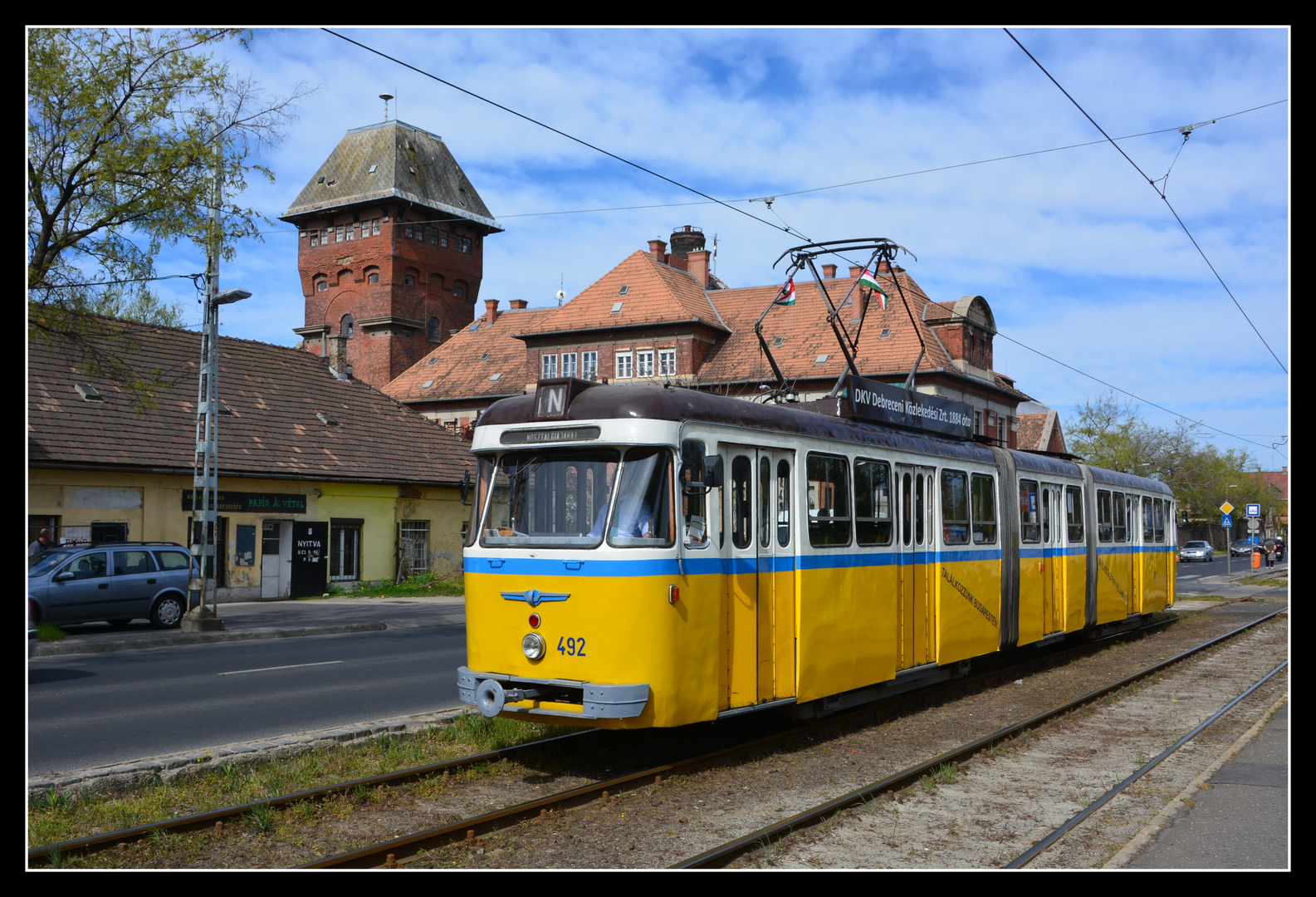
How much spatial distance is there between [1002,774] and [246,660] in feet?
38.1

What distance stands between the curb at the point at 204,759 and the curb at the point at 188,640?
9.75 metres

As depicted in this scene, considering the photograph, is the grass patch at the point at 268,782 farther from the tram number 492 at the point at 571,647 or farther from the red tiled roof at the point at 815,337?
the red tiled roof at the point at 815,337

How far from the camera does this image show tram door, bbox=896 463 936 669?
11266 millimetres

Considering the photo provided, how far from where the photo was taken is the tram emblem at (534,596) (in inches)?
326

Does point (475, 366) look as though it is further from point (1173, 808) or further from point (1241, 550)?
point (1173, 808)

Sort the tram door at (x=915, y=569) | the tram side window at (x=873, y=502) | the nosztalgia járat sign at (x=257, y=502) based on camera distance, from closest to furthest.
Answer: the tram side window at (x=873, y=502), the tram door at (x=915, y=569), the nosztalgia járat sign at (x=257, y=502)

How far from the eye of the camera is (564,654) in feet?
27.0

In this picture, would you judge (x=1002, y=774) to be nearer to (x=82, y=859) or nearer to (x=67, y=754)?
(x=82, y=859)

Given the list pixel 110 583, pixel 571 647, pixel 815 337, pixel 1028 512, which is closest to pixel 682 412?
pixel 571 647

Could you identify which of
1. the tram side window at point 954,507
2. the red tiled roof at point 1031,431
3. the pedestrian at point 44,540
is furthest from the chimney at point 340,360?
the red tiled roof at point 1031,431

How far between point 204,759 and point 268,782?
757 mm

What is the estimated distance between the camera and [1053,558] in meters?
15.6

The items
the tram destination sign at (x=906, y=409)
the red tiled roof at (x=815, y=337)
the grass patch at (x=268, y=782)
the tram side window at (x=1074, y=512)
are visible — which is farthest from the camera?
the red tiled roof at (x=815, y=337)

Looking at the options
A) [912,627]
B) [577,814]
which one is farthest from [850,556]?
[577,814]
